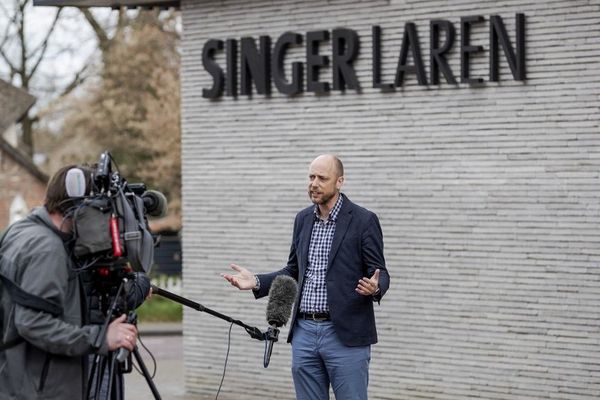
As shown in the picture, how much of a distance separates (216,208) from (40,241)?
7.05 metres

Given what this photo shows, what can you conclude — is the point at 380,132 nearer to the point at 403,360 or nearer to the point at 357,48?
the point at 357,48

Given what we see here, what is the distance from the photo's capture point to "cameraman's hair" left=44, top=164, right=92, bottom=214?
20.1ft

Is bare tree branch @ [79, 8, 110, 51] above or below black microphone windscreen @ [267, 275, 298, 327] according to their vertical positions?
above

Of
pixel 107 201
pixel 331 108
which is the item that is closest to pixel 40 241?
pixel 107 201

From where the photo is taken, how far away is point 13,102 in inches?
1414

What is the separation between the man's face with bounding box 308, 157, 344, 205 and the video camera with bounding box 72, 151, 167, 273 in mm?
1820

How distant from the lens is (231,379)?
12891mm

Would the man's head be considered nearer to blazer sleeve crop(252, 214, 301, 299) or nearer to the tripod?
blazer sleeve crop(252, 214, 301, 299)

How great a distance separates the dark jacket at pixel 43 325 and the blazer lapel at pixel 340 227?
6.59 ft

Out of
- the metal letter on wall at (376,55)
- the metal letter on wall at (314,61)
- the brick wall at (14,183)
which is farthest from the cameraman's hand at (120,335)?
the brick wall at (14,183)

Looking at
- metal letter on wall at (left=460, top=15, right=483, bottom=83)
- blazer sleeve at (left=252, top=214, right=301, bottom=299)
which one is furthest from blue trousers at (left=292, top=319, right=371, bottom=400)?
metal letter on wall at (left=460, top=15, right=483, bottom=83)


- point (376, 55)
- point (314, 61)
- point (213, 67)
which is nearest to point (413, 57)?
point (376, 55)

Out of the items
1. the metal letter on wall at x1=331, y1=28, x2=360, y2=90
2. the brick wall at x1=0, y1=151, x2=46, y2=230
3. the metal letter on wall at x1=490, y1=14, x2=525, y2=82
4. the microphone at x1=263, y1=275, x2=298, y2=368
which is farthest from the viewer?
the brick wall at x1=0, y1=151, x2=46, y2=230

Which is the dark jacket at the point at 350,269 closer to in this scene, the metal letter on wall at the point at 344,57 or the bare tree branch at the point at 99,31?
the metal letter on wall at the point at 344,57
